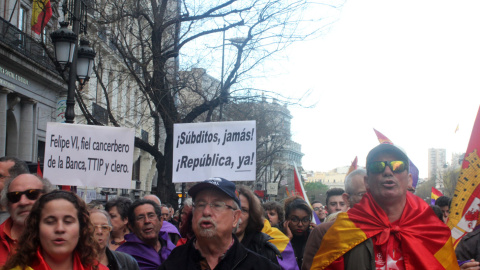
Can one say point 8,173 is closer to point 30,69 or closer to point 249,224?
point 249,224

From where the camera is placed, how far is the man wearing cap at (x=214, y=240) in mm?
3762

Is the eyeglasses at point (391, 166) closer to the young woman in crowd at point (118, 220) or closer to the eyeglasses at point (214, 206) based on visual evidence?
the eyeglasses at point (214, 206)

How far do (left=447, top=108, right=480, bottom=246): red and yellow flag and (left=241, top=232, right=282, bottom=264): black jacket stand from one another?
1461mm

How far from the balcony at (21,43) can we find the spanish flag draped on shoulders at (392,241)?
1778 centimetres

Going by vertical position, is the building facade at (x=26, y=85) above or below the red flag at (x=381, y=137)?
above

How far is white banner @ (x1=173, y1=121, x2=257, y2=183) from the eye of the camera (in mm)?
8500

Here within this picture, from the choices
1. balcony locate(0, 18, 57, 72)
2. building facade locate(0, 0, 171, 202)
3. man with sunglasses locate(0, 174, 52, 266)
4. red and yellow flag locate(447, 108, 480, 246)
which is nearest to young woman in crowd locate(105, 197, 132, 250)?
man with sunglasses locate(0, 174, 52, 266)

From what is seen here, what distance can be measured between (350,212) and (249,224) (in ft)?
5.58

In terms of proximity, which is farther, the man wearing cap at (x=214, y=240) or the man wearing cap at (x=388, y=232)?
the man wearing cap at (x=388, y=232)

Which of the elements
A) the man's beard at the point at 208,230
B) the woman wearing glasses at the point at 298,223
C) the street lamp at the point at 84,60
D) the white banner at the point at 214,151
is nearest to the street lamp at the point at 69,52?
the street lamp at the point at 84,60

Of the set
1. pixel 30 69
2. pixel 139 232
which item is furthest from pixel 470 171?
pixel 30 69

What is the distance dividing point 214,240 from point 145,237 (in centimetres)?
266

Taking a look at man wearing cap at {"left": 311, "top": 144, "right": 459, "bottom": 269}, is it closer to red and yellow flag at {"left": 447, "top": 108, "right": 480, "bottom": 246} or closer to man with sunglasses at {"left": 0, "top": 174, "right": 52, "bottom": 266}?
red and yellow flag at {"left": 447, "top": 108, "right": 480, "bottom": 246}

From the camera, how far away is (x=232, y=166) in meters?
8.59
